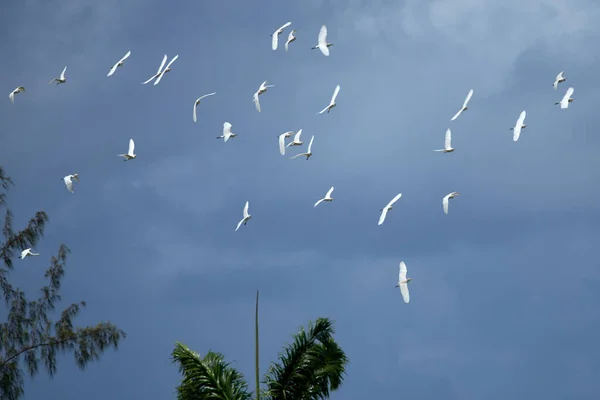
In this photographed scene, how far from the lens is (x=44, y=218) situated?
29.8 m

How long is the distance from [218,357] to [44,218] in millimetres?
9985

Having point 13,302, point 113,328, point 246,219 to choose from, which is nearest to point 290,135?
point 246,219

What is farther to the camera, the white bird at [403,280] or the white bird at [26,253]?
the white bird at [26,253]

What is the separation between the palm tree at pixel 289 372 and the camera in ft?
71.3

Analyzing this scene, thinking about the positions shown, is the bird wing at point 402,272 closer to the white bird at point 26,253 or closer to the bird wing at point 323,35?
the bird wing at point 323,35

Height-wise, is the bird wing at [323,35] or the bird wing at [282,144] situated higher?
the bird wing at [323,35]

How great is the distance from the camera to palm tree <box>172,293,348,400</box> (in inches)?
856

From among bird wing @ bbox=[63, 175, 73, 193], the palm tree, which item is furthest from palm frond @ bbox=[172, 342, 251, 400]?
bird wing @ bbox=[63, 175, 73, 193]

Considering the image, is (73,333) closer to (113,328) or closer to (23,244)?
(113,328)

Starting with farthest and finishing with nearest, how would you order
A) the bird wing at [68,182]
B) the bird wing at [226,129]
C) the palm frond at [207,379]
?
the bird wing at [226,129] → the bird wing at [68,182] → the palm frond at [207,379]

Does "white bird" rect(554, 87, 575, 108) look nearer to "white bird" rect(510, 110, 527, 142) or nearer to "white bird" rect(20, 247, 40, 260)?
"white bird" rect(510, 110, 527, 142)

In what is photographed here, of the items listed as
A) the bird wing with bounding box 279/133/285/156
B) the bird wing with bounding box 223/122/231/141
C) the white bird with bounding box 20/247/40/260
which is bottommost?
the white bird with bounding box 20/247/40/260

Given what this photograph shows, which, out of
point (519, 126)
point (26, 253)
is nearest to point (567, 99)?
point (519, 126)

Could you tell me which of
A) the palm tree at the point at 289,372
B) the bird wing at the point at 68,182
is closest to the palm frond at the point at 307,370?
the palm tree at the point at 289,372
